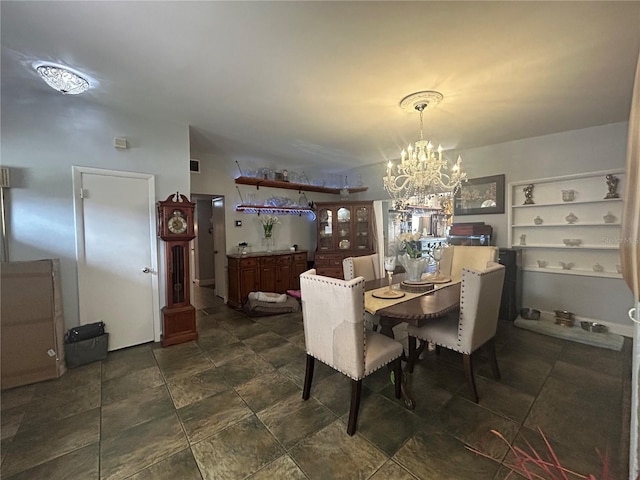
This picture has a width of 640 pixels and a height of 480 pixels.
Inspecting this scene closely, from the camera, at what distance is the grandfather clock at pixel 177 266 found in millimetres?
3061

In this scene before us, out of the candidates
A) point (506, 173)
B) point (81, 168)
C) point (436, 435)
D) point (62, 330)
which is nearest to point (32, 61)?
point (81, 168)

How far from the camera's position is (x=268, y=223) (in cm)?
514

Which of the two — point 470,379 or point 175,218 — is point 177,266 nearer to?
point 175,218

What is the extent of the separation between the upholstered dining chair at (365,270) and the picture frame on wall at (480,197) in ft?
6.67

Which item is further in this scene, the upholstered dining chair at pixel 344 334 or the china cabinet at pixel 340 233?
the china cabinet at pixel 340 233

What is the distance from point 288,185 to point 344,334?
Answer: 12.5 feet

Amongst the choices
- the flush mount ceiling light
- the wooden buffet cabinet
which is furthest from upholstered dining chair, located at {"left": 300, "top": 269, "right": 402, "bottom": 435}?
the wooden buffet cabinet

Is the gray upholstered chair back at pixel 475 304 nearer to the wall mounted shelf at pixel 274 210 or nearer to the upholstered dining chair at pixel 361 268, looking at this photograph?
the upholstered dining chair at pixel 361 268

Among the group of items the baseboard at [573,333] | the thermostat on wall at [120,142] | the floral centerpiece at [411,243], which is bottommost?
the baseboard at [573,333]

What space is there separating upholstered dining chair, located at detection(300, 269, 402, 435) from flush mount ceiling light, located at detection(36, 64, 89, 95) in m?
2.39

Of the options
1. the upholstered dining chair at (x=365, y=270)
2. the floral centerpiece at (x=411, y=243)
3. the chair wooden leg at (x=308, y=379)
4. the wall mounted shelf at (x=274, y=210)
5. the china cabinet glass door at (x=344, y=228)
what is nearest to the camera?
the chair wooden leg at (x=308, y=379)

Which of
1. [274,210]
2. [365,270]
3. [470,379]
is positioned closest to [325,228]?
[274,210]

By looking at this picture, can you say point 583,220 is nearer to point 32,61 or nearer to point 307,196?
point 307,196

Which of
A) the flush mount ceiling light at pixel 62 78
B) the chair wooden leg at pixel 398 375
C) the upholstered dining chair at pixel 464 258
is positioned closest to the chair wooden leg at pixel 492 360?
the upholstered dining chair at pixel 464 258
